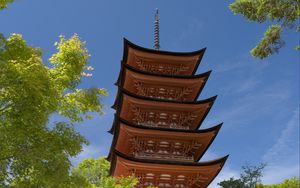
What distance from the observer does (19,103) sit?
7.94 meters

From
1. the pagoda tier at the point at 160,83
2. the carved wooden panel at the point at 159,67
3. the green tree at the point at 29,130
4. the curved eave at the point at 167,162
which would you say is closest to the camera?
the green tree at the point at 29,130

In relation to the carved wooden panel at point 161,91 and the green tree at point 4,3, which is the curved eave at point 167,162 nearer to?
the carved wooden panel at point 161,91

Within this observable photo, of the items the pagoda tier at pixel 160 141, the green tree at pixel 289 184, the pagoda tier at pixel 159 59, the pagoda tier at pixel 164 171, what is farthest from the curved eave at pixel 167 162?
the pagoda tier at pixel 159 59

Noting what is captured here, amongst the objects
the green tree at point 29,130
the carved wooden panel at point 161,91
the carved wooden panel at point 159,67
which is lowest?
the green tree at point 29,130

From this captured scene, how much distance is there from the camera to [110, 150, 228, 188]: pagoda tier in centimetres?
1909

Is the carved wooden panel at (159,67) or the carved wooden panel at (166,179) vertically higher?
the carved wooden panel at (159,67)

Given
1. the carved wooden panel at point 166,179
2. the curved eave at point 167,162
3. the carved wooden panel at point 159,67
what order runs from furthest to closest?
the carved wooden panel at point 159,67, the carved wooden panel at point 166,179, the curved eave at point 167,162

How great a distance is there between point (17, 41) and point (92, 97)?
7.94ft

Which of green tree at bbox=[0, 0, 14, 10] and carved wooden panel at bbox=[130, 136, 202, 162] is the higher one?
carved wooden panel at bbox=[130, 136, 202, 162]

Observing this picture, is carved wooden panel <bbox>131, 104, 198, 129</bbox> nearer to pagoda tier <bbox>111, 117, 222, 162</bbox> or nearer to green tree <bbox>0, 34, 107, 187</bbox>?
pagoda tier <bbox>111, 117, 222, 162</bbox>

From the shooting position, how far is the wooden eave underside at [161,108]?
2227cm

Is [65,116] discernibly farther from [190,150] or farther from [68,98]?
[190,150]

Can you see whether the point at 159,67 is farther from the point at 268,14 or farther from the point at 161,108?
the point at 268,14

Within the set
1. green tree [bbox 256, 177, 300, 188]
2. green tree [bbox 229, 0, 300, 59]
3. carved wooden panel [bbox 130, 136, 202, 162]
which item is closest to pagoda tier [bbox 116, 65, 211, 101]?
carved wooden panel [bbox 130, 136, 202, 162]
